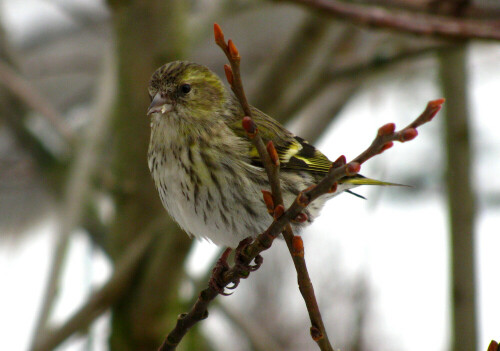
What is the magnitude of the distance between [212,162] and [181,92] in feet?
1.55

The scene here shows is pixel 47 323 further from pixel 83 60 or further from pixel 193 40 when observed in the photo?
pixel 83 60

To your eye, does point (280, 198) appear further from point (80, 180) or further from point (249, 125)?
point (80, 180)

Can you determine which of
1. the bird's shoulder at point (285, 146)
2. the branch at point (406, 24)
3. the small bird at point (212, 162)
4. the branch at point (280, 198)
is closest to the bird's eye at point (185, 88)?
the small bird at point (212, 162)

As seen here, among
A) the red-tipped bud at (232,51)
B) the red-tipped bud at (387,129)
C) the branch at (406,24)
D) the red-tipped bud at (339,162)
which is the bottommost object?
the red-tipped bud at (339,162)

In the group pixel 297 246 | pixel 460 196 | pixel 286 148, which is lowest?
pixel 297 246

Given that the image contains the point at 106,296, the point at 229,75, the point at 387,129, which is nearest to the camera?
the point at 387,129

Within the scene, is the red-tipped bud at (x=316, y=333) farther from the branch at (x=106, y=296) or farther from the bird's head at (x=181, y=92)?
the branch at (x=106, y=296)

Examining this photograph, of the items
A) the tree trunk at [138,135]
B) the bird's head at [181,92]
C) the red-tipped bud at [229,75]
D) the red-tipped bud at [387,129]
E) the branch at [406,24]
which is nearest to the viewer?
the red-tipped bud at [387,129]

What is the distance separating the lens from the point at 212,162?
3232 millimetres

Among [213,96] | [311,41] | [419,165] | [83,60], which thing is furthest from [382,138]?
[83,60]

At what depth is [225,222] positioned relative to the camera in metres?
3.25

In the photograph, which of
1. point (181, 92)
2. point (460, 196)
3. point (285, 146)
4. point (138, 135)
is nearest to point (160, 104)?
point (181, 92)

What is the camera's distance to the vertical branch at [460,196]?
4527 millimetres

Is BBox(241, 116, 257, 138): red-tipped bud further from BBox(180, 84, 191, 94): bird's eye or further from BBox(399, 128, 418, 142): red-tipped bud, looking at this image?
BBox(180, 84, 191, 94): bird's eye
